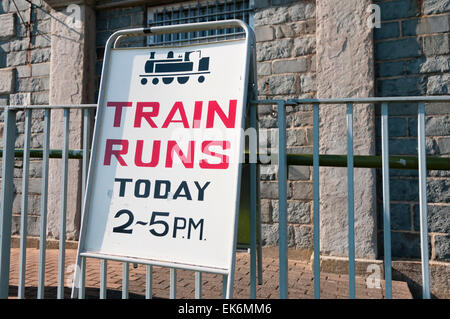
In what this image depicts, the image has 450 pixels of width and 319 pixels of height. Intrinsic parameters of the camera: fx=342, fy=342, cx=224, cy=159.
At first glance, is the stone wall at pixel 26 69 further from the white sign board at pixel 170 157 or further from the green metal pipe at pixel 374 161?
the green metal pipe at pixel 374 161

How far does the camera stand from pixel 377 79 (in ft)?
12.7

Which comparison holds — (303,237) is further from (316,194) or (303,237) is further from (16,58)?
(16,58)

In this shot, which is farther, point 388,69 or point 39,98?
point 39,98

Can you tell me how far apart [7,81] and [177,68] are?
4.88m

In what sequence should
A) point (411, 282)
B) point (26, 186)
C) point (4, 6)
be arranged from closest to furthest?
point (26, 186) → point (411, 282) → point (4, 6)

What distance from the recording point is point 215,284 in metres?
3.14

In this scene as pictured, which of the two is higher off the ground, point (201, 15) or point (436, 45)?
point (201, 15)

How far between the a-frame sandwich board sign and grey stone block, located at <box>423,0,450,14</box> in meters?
2.98

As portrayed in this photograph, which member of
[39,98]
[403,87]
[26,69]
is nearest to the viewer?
[403,87]

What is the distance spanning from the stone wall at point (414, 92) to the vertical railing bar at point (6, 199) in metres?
3.47

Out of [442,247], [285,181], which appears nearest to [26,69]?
[285,181]

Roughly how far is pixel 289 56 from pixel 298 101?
8.62ft

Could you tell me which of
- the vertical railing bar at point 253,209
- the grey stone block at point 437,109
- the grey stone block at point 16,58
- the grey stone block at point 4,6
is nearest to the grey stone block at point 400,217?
the grey stone block at point 437,109

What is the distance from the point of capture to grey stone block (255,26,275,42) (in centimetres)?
429
